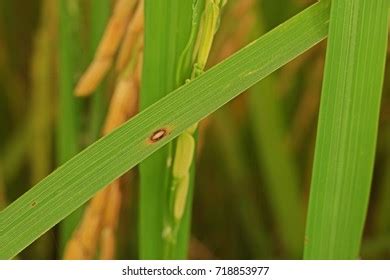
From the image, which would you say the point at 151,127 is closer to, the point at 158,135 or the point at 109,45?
the point at 158,135

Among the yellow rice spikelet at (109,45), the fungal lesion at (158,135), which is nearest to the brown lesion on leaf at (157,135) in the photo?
the fungal lesion at (158,135)

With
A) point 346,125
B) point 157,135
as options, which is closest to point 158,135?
point 157,135

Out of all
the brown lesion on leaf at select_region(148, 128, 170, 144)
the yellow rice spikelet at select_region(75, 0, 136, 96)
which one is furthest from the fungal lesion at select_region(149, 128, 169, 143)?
the yellow rice spikelet at select_region(75, 0, 136, 96)

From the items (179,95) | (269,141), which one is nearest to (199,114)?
(179,95)

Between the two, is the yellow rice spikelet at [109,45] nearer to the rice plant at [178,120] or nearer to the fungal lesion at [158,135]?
the rice plant at [178,120]

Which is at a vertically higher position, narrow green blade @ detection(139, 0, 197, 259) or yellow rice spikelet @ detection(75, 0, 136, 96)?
yellow rice spikelet @ detection(75, 0, 136, 96)

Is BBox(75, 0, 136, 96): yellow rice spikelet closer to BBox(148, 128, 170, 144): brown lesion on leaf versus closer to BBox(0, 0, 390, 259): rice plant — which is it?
BBox(0, 0, 390, 259): rice plant

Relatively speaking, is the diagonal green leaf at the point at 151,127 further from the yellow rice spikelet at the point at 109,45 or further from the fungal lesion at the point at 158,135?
the yellow rice spikelet at the point at 109,45

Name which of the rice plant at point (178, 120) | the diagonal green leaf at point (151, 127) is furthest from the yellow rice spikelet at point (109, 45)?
the diagonal green leaf at point (151, 127)

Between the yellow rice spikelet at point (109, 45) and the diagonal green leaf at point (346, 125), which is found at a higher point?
the yellow rice spikelet at point (109, 45)
